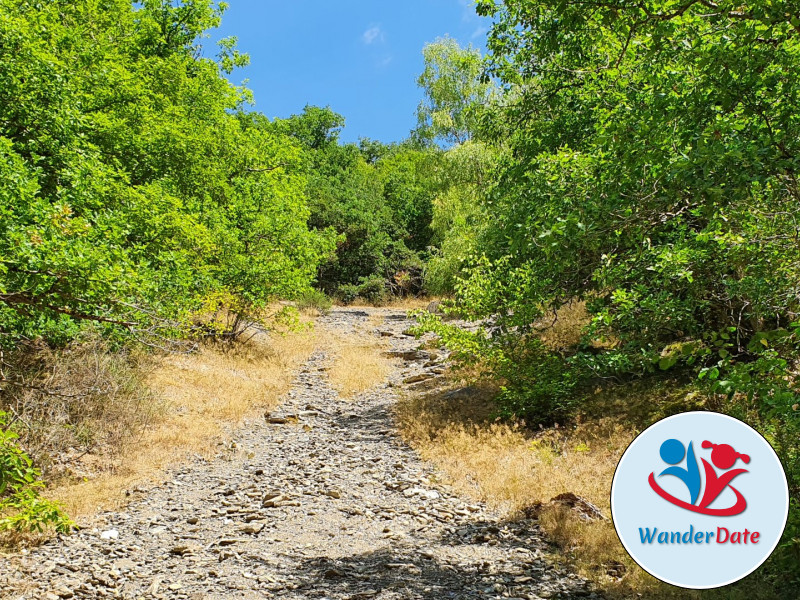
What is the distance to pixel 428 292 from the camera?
37531mm

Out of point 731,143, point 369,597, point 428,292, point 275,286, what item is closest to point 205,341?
point 275,286

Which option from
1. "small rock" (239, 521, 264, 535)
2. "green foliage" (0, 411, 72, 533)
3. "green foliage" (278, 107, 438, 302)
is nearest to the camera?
"green foliage" (0, 411, 72, 533)

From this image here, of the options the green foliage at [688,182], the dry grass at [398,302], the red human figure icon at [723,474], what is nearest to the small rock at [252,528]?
the green foliage at [688,182]

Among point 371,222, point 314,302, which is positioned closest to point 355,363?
point 314,302

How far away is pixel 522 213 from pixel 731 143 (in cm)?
520

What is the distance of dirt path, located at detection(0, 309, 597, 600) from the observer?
5703 mm

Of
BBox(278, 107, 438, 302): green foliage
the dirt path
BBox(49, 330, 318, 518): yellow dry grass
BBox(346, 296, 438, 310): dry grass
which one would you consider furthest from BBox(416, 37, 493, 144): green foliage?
the dirt path

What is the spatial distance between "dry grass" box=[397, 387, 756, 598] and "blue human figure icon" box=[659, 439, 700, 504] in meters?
1.20

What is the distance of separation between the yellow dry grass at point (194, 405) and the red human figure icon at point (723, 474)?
7.64m

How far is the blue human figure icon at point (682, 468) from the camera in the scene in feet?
14.9

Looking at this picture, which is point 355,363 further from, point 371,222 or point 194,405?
point 371,222

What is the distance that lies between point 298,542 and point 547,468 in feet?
12.8

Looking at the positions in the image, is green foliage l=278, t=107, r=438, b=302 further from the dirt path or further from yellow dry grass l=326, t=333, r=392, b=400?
the dirt path

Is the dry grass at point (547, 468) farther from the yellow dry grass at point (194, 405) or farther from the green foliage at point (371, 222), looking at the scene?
the green foliage at point (371, 222)
